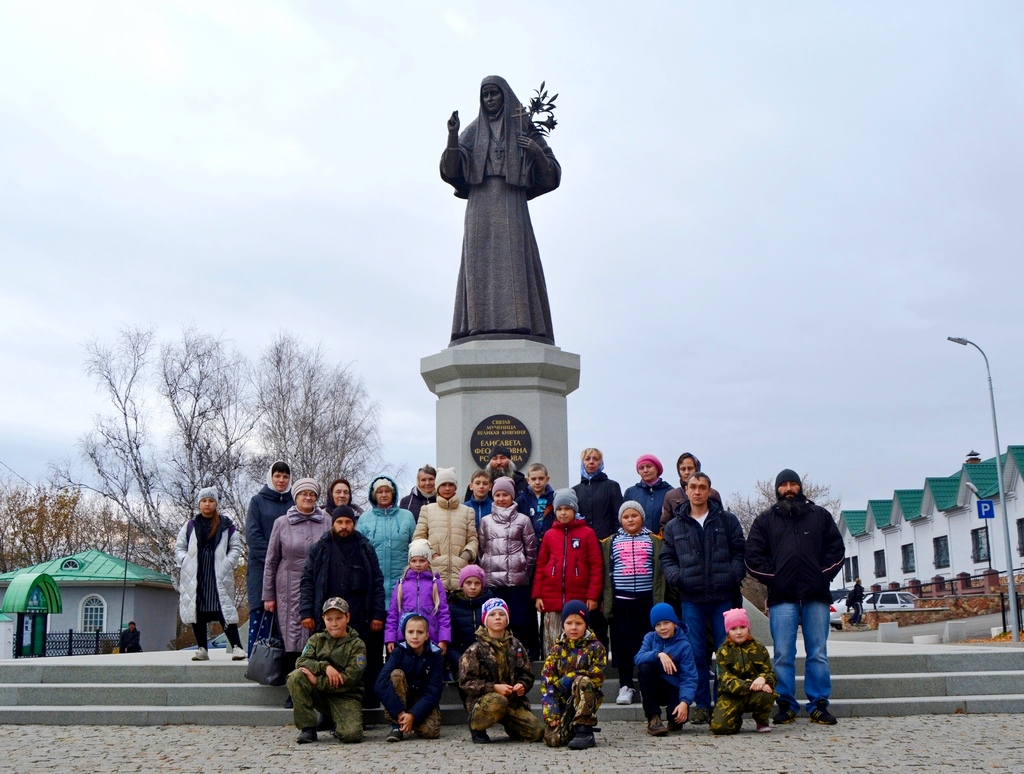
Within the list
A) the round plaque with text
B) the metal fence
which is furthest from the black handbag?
the metal fence

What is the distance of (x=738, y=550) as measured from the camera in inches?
A: 301

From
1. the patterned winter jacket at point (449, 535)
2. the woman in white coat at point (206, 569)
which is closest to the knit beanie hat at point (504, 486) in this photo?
the patterned winter jacket at point (449, 535)

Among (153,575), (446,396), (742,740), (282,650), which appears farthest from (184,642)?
(742,740)

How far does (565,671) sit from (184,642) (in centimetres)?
3101

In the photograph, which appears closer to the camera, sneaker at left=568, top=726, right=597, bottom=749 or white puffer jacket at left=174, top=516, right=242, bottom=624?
sneaker at left=568, top=726, right=597, bottom=749

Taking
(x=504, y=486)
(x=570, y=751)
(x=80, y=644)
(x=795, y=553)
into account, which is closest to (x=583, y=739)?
(x=570, y=751)

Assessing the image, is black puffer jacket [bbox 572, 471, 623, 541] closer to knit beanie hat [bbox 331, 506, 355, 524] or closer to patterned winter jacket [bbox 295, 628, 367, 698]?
knit beanie hat [bbox 331, 506, 355, 524]

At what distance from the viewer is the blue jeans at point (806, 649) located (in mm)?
7441

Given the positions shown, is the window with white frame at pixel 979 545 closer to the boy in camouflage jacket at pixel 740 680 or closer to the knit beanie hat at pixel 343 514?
the boy in camouflage jacket at pixel 740 680

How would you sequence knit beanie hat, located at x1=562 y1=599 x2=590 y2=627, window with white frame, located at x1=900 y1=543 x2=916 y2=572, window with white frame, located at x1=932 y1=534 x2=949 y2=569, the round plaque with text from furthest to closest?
window with white frame, located at x1=900 y1=543 x2=916 y2=572 → window with white frame, located at x1=932 y1=534 x2=949 y2=569 → the round plaque with text → knit beanie hat, located at x1=562 y1=599 x2=590 y2=627

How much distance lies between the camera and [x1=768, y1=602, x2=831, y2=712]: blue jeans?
7.44 metres

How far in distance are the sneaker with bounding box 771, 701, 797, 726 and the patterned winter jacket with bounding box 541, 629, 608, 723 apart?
4.68 ft

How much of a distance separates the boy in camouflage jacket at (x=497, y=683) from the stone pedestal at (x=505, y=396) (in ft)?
16.8

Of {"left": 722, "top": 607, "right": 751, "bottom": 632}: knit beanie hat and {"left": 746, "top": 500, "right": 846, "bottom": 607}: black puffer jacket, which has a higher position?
{"left": 746, "top": 500, "right": 846, "bottom": 607}: black puffer jacket
